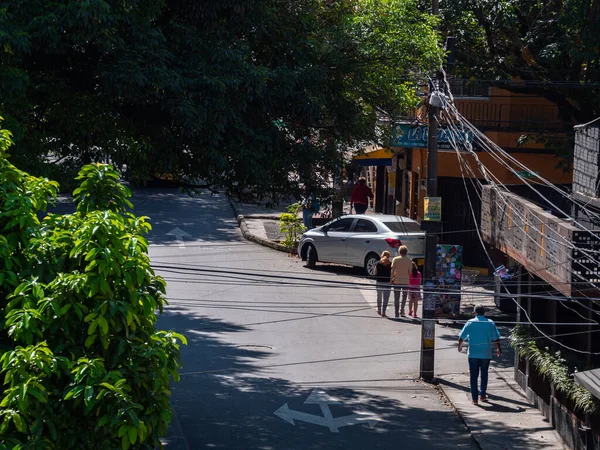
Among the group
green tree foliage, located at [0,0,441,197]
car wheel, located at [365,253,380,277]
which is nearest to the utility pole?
green tree foliage, located at [0,0,441,197]

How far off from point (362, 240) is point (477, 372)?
31.5 ft

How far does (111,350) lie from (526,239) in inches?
267

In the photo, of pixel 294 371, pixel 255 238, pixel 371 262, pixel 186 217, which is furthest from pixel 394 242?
pixel 186 217

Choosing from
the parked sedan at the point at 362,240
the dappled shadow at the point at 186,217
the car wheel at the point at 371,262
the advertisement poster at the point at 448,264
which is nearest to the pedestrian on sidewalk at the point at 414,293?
the advertisement poster at the point at 448,264

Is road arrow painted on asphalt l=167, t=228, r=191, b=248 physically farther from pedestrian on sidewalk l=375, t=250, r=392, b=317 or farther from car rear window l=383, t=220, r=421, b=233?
pedestrian on sidewalk l=375, t=250, r=392, b=317

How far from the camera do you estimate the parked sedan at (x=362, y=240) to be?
72.0 feet

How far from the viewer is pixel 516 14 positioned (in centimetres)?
2027

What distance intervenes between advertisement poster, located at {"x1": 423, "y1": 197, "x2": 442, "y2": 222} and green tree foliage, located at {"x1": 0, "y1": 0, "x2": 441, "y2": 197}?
5.50ft

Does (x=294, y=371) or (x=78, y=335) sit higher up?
(x=78, y=335)

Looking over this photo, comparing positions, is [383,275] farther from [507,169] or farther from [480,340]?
[480,340]

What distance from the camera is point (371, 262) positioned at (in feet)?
74.3

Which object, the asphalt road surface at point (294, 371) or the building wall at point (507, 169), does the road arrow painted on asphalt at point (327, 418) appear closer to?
the asphalt road surface at point (294, 371)

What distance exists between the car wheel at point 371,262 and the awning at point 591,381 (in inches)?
513

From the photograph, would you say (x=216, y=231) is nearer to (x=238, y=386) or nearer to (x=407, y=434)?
(x=238, y=386)
